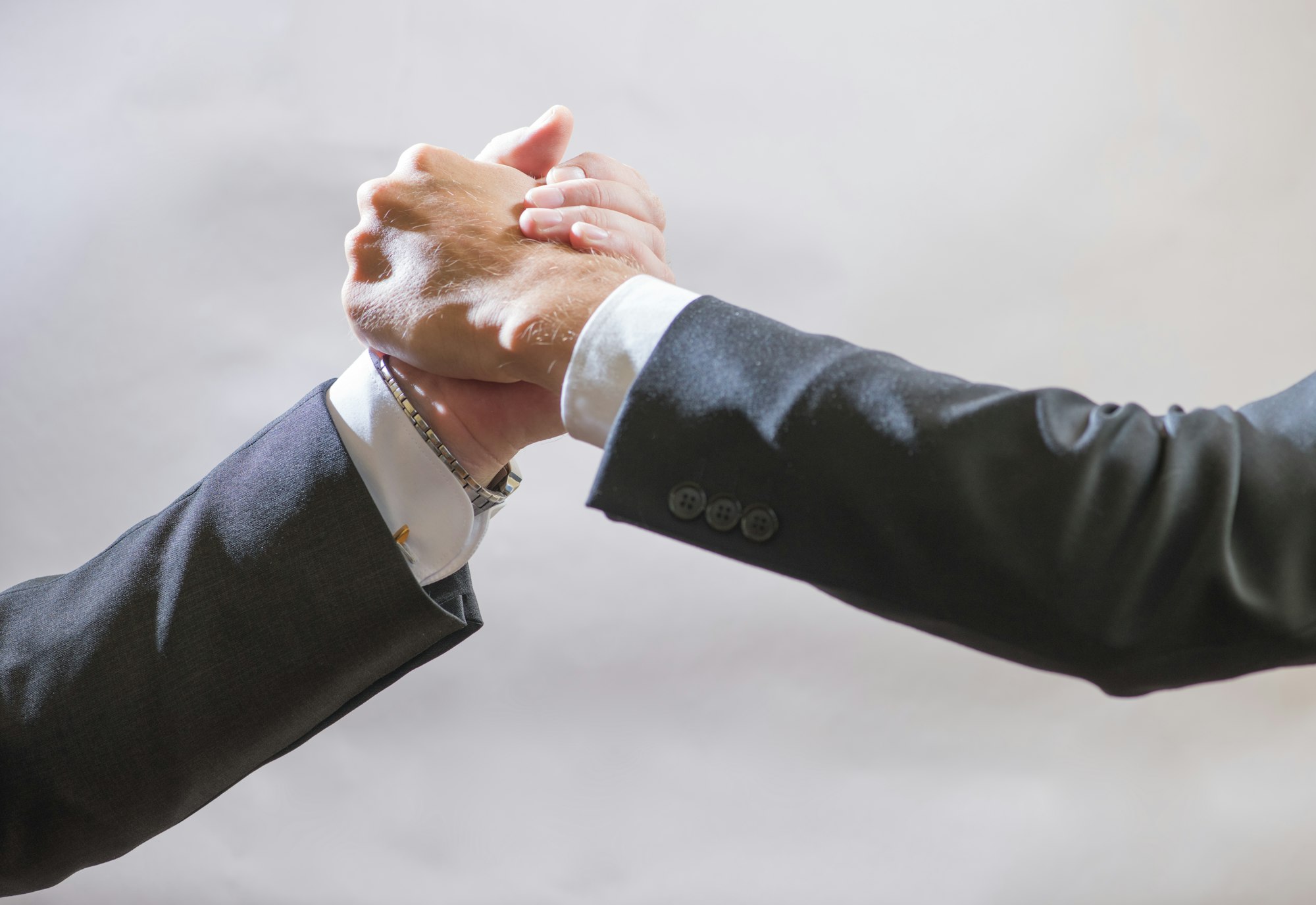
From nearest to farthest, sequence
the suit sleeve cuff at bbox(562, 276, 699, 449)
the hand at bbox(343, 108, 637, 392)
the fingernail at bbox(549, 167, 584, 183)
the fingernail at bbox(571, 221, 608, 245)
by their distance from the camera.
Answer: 1. the suit sleeve cuff at bbox(562, 276, 699, 449)
2. the hand at bbox(343, 108, 637, 392)
3. the fingernail at bbox(571, 221, 608, 245)
4. the fingernail at bbox(549, 167, 584, 183)

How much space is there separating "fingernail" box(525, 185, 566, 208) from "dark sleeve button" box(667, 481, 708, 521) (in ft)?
1.58

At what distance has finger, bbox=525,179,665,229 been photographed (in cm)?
99

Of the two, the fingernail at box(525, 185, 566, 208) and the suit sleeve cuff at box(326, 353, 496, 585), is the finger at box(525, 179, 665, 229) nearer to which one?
the fingernail at box(525, 185, 566, 208)

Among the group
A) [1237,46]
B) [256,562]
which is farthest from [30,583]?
[1237,46]

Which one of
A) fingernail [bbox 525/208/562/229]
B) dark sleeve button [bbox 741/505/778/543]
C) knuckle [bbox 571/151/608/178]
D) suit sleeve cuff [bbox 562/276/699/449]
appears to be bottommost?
dark sleeve button [bbox 741/505/778/543]

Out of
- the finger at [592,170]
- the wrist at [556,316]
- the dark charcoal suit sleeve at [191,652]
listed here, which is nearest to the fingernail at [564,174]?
the finger at [592,170]

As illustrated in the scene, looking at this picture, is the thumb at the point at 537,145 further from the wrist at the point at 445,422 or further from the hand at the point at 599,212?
the wrist at the point at 445,422

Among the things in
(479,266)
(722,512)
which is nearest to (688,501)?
(722,512)

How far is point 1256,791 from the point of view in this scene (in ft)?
5.80

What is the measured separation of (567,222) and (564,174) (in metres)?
0.13

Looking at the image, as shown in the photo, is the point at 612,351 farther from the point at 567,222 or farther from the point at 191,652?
the point at 191,652

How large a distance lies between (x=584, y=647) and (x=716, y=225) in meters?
0.76

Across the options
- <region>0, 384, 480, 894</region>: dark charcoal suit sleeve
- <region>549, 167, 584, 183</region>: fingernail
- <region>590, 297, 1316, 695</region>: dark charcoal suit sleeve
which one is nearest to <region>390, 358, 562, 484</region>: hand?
<region>0, 384, 480, 894</region>: dark charcoal suit sleeve

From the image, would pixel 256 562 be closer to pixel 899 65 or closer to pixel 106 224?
pixel 106 224
